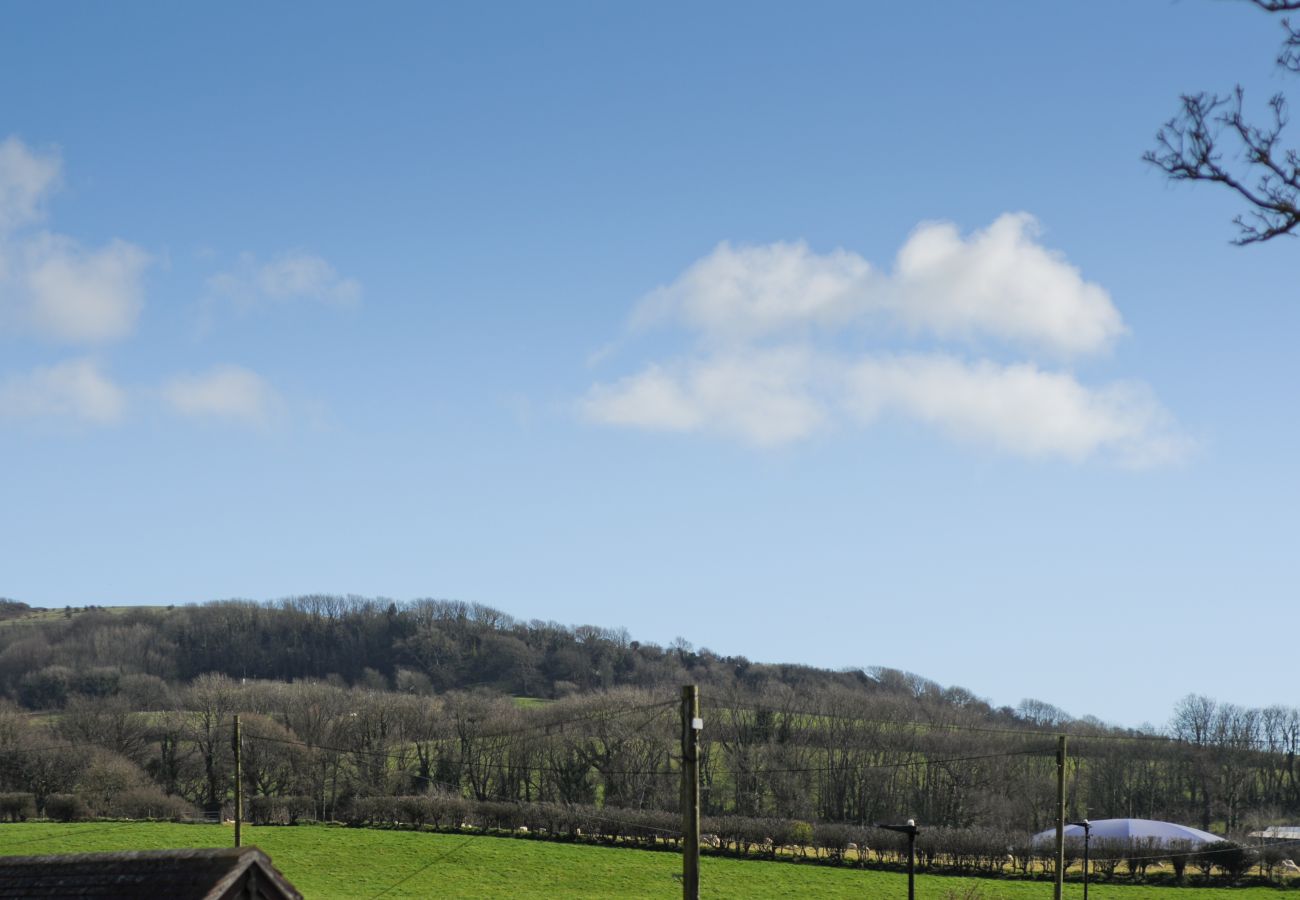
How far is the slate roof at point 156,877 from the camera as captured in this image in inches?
477

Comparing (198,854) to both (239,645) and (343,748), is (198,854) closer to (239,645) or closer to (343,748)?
(343,748)

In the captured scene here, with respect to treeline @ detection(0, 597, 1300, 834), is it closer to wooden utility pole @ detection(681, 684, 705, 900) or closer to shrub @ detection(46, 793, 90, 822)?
shrub @ detection(46, 793, 90, 822)

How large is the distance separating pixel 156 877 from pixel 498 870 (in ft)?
140

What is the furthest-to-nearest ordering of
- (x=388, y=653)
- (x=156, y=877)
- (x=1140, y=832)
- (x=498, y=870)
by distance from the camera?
1. (x=388, y=653)
2. (x=1140, y=832)
3. (x=498, y=870)
4. (x=156, y=877)

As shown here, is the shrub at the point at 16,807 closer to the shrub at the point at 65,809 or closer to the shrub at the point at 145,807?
the shrub at the point at 65,809

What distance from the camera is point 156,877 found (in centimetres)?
1229

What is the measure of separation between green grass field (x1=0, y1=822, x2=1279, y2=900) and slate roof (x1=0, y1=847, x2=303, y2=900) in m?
35.2

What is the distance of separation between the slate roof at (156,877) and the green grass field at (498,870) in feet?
116

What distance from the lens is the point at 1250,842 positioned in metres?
65.2

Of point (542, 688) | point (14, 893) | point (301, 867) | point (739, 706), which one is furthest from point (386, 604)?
point (14, 893)

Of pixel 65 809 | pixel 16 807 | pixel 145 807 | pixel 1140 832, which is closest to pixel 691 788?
pixel 1140 832

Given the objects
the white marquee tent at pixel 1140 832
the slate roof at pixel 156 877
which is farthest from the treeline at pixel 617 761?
the slate roof at pixel 156 877

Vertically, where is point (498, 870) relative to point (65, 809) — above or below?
below

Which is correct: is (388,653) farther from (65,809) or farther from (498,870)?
(498,870)
